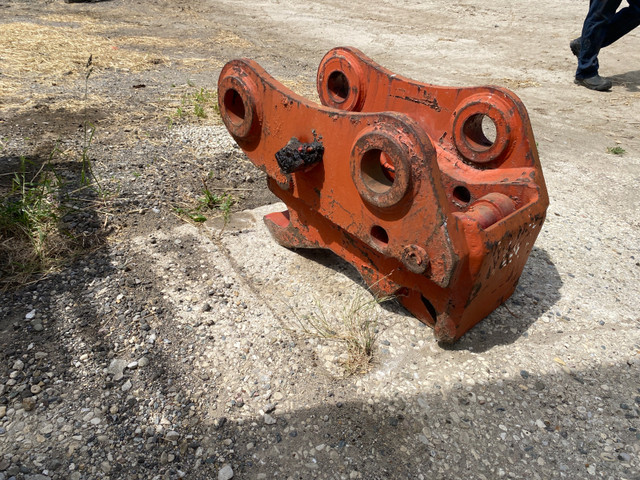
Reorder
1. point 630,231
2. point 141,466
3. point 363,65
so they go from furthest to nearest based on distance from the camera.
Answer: point 630,231 → point 363,65 → point 141,466

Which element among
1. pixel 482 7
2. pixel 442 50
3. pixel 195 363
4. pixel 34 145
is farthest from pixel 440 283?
pixel 482 7

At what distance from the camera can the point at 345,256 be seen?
96.3 inches

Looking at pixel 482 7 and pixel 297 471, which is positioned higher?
pixel 482 7

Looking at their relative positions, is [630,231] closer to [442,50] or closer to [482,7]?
[442,50]

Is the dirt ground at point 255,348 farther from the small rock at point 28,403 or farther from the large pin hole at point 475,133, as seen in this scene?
the large pin hole at point 475,133

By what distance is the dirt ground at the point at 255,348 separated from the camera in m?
1.76

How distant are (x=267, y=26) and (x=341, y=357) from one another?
896 centimetres

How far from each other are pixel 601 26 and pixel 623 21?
0.36m

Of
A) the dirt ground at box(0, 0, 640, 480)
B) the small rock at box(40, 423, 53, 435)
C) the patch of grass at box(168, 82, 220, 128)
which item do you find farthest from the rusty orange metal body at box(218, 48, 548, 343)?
the patch of grass at box(168, 82, 220, 128)

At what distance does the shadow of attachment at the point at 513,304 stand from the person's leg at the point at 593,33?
4.74m

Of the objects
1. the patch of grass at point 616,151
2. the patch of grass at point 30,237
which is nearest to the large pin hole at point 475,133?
the patch of grass at point 30,237

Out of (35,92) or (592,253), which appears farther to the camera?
(35,92)

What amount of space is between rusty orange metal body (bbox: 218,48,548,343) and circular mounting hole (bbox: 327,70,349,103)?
11 cm

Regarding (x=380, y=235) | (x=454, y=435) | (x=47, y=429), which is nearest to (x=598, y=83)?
(x=380, y=235)
